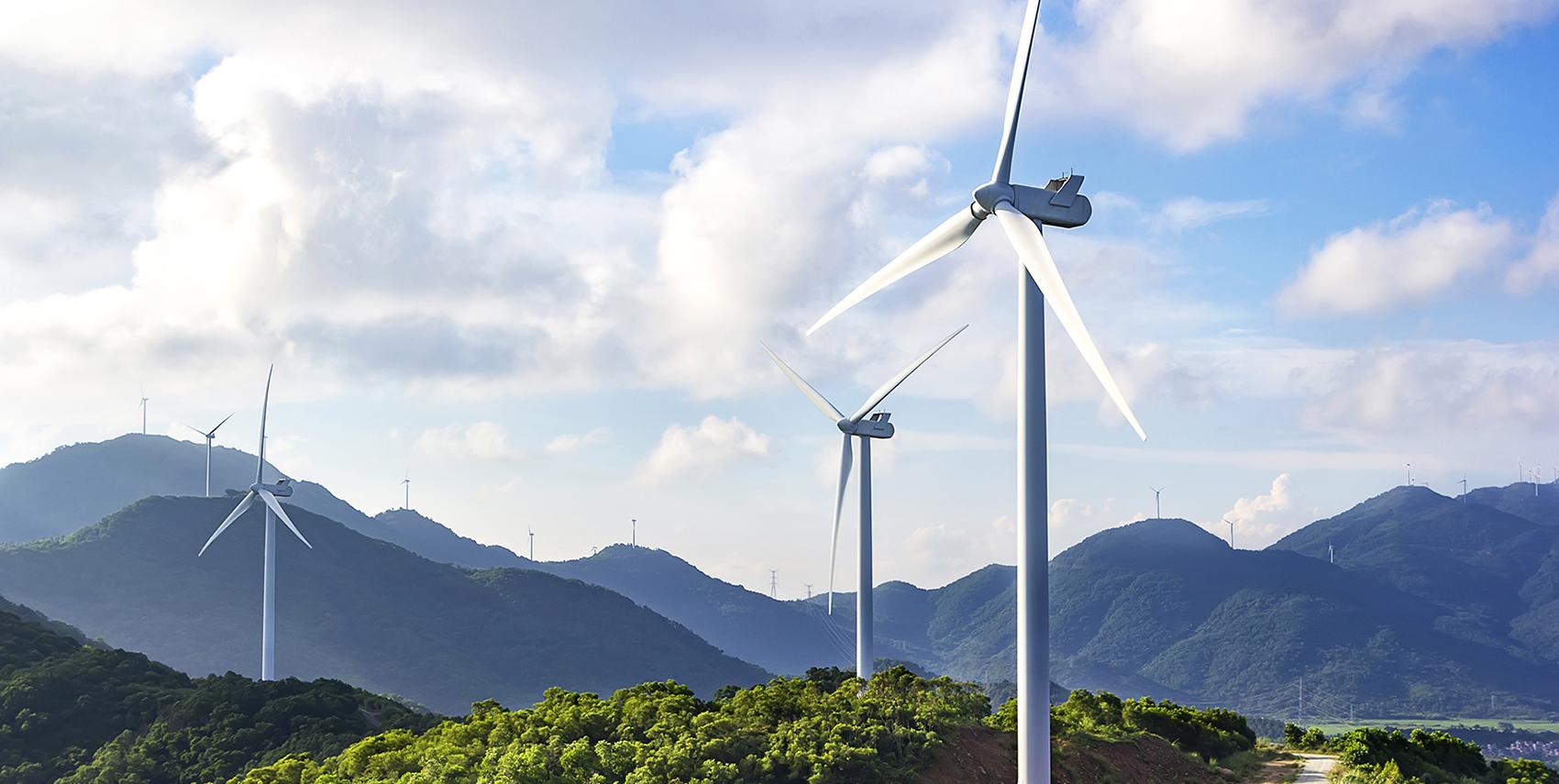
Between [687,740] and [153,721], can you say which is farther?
[153,721]

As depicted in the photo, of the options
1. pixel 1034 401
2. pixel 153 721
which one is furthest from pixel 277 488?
pixel 1034 401

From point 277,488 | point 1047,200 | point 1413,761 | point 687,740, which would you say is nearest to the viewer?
point 1047,200

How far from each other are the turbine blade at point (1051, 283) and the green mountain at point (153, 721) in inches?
1544

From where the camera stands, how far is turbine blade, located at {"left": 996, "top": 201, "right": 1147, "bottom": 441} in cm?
2862

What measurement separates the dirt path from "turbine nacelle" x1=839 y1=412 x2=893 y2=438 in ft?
79.0

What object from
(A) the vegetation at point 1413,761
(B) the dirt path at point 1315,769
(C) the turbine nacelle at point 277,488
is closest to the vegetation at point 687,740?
(B) the dirt path at point 1315,769

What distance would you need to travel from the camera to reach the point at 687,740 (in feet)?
127

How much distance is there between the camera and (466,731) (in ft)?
141

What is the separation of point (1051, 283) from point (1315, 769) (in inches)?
1098

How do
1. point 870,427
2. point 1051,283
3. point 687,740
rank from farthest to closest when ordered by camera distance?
1. point 870,427
2. point 687,740
3. point 1051,283

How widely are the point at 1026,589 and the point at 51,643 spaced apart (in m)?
73.8

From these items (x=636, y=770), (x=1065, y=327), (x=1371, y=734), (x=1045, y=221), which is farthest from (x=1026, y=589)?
(x=1371, y=734)

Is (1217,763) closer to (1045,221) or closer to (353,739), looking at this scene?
(1045,221)

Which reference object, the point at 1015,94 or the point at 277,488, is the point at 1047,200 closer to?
the point at 1015,94
